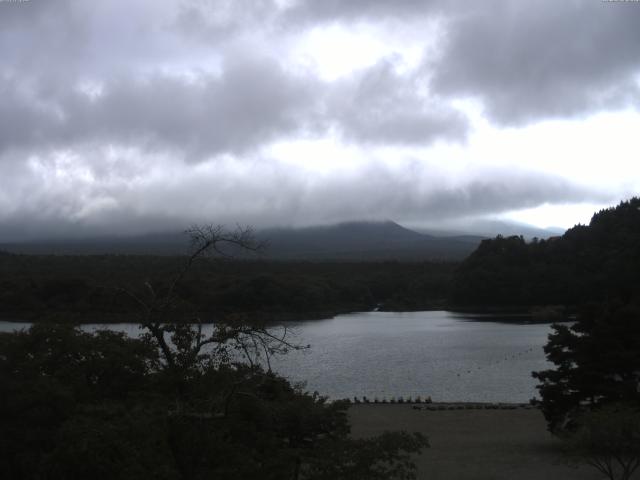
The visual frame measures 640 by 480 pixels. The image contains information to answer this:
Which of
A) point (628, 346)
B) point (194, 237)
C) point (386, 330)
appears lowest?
point (386, 330)

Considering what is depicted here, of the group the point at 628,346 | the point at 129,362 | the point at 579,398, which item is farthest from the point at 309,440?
the point at 628,346

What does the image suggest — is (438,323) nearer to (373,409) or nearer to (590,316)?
(373,409)

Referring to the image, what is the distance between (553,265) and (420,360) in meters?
31.1

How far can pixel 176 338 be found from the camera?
6.16 metres

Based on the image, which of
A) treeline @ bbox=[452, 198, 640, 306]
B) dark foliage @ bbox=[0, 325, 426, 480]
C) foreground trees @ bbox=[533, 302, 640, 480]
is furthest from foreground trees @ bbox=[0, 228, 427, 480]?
treeline @ bbox=[452, 198, 640, 306]

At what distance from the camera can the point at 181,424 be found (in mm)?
5379

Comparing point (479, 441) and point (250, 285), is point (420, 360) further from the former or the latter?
point (250, 285)

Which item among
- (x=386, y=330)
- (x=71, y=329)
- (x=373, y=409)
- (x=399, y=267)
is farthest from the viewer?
(x=399, y=267)

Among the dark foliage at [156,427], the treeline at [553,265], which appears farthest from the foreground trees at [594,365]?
the treeline at [553,265]

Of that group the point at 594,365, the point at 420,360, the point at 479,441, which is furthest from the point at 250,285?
the point at 594,365

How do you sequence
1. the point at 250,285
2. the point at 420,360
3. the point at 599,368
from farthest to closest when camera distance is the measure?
the point at 250,285 → the point at 420,360 → the point at 599,368

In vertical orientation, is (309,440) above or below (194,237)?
below

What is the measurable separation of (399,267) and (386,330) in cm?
3261

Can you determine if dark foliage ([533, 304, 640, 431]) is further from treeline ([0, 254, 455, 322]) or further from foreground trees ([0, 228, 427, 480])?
treeline ([0, 254, 455, 322])
